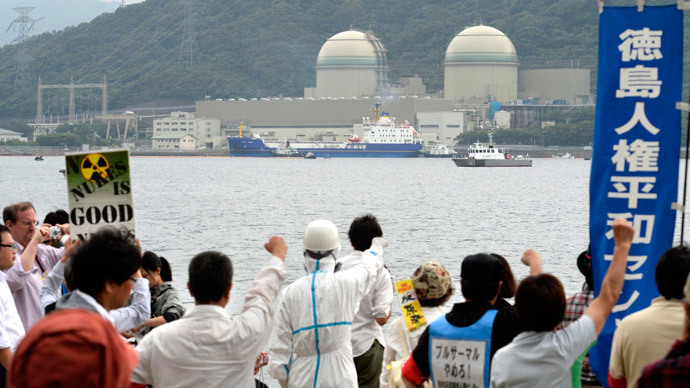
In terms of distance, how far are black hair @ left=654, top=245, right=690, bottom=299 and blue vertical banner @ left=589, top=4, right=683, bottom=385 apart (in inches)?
16.3

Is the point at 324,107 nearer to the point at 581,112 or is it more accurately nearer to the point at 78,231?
the point at 581,112

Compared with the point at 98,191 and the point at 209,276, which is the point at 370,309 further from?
the point at 209,276

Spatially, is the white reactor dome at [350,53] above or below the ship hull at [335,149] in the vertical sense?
above

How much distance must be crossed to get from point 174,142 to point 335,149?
65.4ft

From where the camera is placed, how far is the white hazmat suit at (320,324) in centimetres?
461

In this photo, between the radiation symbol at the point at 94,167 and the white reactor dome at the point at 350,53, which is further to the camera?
the white reactor dome at the point at 350,53

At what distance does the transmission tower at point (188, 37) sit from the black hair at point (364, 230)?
483ft

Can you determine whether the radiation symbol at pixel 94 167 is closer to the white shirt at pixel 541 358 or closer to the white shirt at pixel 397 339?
the white shirt at pixel 397 339

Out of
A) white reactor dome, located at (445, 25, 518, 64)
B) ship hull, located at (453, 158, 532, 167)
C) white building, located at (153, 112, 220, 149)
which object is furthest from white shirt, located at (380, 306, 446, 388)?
white reactor dome, located at (445, 25, 518, 64)

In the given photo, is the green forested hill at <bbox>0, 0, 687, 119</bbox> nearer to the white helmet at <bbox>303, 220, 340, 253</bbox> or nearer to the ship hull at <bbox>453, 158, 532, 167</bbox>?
the ship hull at <bbox>453, 158, 532, 167</bbox>

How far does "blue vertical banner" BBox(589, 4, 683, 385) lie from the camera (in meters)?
4.32

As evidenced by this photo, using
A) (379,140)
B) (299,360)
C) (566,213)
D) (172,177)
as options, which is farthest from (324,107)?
(299,360)

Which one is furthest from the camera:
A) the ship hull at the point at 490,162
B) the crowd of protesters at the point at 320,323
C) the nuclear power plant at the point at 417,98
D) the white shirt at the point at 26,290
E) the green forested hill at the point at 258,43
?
the green forested hill at the point at 258,43

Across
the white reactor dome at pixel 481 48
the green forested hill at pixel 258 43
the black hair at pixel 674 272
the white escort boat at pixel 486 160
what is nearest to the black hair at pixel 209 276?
the black hair at pixel 674 272
